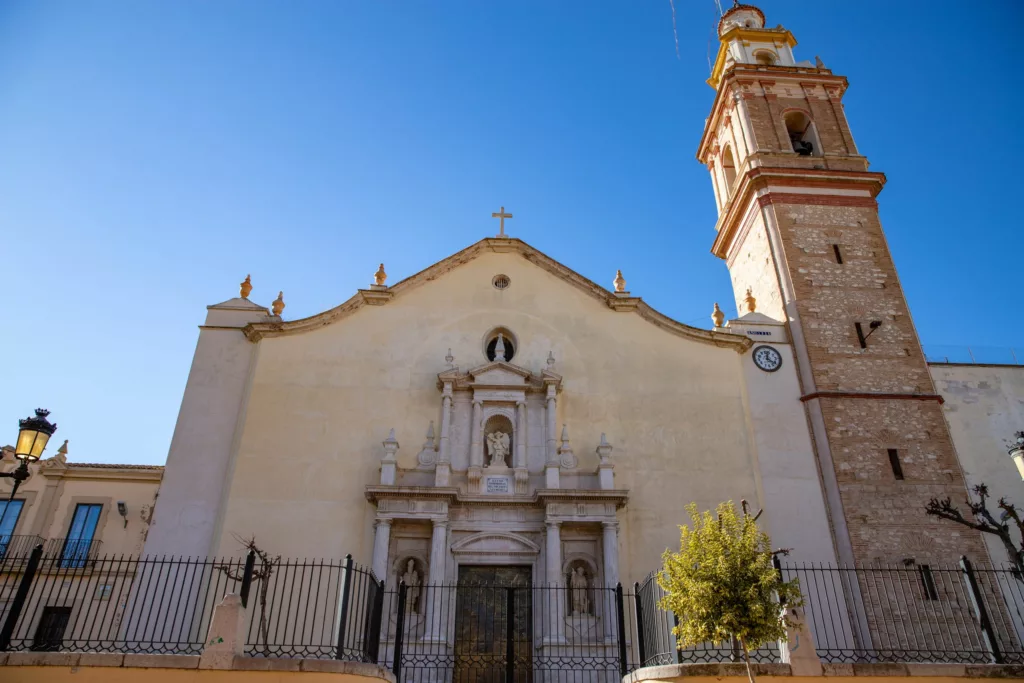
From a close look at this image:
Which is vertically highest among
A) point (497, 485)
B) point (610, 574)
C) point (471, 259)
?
point (471, 259)

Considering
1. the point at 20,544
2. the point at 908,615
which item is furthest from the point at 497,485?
the point at 20,544

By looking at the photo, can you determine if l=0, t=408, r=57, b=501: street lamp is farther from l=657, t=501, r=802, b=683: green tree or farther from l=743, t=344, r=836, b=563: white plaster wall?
l=743, t=344, r=836, b=563: white plaster wall

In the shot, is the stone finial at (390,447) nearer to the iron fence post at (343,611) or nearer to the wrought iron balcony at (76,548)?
the iron fence post at (343,611)

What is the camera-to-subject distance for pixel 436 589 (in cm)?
1330

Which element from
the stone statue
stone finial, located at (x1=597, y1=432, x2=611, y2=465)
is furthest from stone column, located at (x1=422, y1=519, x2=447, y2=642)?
stone finial, located at (x1=597, y1=432, x2=611, y2=465)

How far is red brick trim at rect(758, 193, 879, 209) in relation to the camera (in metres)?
18.6

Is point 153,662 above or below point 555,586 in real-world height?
below

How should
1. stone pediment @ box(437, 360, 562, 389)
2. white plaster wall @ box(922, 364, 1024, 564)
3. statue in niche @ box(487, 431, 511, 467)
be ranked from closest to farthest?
statue in niche @ box(487, 431, 511, 467) < stone pediment @ box(437, 360, 562, 389) < white plaster wall @ box(922, 364, 1024, 564)

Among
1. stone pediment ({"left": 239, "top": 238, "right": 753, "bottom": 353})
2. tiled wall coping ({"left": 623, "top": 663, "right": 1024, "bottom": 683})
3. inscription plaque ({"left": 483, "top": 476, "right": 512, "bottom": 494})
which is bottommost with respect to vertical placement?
tiled wall coping ({"left": 623, "top": 663, "right": 1024, "bottom": 683})

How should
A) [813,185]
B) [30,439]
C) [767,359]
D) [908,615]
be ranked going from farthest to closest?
[813,185] → [767,359] → [908,615] → [30,439]

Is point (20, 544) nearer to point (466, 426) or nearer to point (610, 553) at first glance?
point (466, 426)

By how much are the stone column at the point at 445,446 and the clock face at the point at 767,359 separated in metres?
7.27

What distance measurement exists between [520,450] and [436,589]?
11.0 feet

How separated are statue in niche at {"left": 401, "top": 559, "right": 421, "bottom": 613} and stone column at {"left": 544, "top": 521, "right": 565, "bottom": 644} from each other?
2527 millimetres
